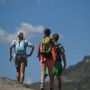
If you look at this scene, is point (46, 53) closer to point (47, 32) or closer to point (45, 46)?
point (45, 46)

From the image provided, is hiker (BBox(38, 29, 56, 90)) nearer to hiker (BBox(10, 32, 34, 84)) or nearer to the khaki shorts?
hiker (BBox(10, 32, 34, 84))

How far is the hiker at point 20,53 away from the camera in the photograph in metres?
11.4

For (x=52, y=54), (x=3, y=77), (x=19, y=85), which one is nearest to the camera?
(x=52, y=54)

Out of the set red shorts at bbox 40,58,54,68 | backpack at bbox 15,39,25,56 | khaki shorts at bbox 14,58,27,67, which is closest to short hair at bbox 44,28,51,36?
red shorts at bbox 40,58,54,68

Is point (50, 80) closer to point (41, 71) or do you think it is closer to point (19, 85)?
point (41, 71)

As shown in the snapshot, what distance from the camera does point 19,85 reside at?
434 inches

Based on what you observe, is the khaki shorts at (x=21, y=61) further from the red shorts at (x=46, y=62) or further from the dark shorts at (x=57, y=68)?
the red shorts at (x=46, y=62)

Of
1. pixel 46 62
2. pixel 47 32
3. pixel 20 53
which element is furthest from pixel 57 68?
pixel 20 53

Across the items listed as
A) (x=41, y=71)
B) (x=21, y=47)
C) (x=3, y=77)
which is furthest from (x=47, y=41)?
(x=3, y=77)

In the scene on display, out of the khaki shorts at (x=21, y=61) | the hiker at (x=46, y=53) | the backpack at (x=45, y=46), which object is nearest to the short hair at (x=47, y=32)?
the hiker at (x=46, y=53)

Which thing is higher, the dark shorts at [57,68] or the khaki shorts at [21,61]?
the khaki shorts at [21,61]

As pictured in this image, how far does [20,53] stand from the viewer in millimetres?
11398

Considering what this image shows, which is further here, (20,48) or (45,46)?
(20,48)

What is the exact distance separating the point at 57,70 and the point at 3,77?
3.61 meters
